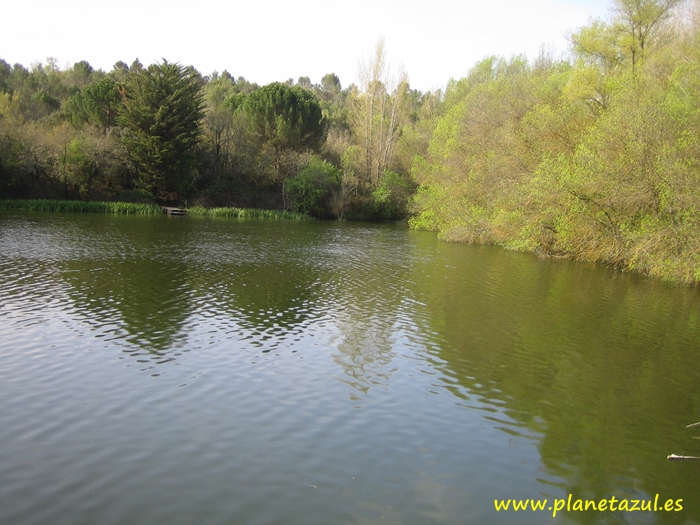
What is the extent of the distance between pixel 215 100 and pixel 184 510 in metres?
80.1

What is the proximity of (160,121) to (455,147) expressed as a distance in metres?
28.9

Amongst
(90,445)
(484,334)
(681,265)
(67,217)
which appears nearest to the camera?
(90,445)

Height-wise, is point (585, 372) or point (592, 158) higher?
point (592, 158)

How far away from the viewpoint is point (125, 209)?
47344 mm

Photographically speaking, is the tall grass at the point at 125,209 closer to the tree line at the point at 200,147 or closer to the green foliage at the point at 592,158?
the tree line at the point at 200,147

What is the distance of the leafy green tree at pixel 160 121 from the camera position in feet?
169

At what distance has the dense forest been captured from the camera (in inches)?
945

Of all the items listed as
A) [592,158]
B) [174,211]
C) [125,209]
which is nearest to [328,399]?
[592,158]

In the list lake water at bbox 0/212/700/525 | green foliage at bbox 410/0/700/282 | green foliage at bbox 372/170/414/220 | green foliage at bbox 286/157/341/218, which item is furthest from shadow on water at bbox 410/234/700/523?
green foliage at bbox 372/170/414/220

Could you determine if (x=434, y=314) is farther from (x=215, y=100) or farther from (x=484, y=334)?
(x=215, y=100)

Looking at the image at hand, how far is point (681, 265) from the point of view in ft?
73.1

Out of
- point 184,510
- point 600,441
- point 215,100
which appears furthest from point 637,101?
point 215,100

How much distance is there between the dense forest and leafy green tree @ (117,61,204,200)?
0.51 ft

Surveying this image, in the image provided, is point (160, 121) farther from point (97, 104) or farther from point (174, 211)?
point (97, 104)
